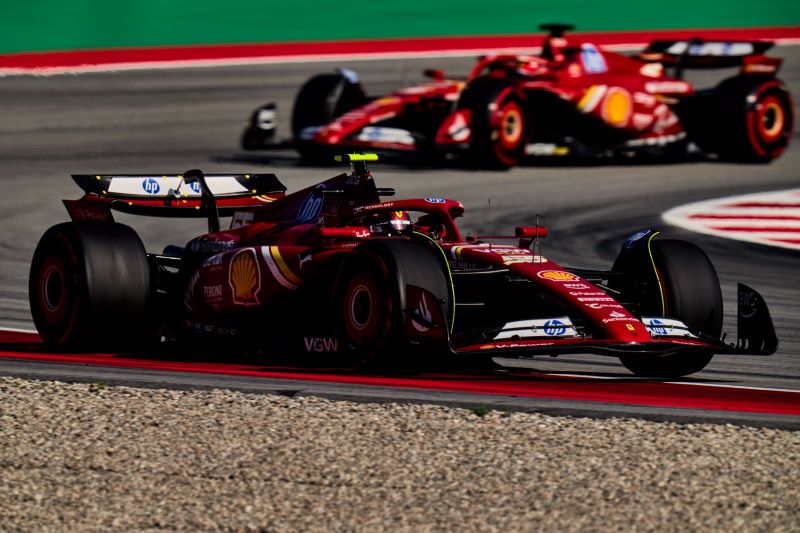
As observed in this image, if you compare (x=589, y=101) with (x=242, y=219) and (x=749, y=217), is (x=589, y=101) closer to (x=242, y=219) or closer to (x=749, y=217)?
(x=749, y=217)

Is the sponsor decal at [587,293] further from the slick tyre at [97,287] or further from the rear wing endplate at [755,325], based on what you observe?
the slick tyre at [97,287]

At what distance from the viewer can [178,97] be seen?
79.8 ft

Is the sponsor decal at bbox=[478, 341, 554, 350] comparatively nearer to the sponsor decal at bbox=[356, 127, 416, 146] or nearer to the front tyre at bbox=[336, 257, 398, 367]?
the front tyre at bbox=[336, 257, 398, 367]

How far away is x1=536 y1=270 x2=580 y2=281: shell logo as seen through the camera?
27.2ft

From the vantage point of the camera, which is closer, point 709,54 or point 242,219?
point 242,219

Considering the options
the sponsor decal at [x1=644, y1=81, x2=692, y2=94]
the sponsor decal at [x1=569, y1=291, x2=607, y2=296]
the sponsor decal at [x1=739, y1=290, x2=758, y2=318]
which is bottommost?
the sponsor decal at [x1=739, y1=290, x2=758, y2=318]

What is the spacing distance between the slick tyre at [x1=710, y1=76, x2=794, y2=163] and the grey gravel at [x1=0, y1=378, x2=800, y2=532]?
13.4 meters

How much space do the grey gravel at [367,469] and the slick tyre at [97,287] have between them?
1.69 m

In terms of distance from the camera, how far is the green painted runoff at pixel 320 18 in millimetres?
24953

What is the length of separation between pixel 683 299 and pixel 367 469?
3014 millimetres

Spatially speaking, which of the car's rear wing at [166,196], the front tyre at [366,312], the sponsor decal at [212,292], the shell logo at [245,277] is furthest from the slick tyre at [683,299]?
the car's rear wing at [166,196]

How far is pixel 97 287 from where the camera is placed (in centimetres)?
930

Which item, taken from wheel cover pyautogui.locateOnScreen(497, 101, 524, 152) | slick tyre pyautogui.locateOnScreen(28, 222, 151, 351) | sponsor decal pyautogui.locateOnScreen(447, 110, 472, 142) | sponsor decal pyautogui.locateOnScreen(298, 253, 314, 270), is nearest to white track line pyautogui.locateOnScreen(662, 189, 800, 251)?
wheel cover pyautogui.locateOnScreen(497, 101, 524, 152)

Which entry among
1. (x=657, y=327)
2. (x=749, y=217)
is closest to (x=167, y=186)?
(x=657, y=327)
